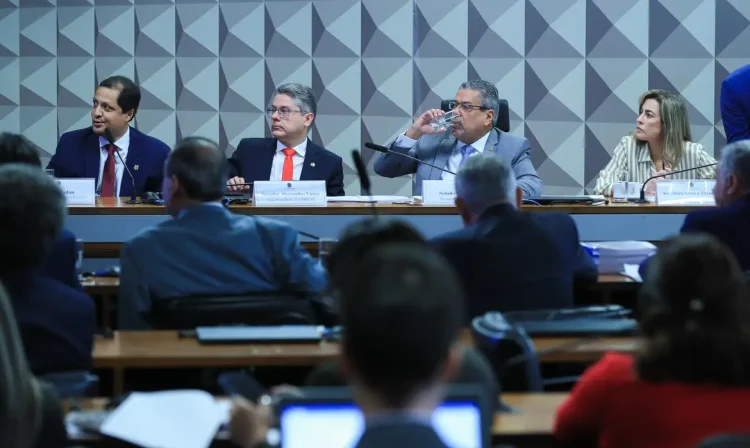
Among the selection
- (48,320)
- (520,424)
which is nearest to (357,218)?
(48,320)

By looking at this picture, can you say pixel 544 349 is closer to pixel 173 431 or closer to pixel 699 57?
pixel 173 431

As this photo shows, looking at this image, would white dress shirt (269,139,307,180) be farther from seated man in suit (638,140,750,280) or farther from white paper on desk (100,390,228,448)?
white paper on desk (100,390,228,448)

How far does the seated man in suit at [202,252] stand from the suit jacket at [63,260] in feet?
0.52

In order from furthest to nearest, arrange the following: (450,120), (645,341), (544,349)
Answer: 1. (450,120)
2. (544,349)
3. (645,341)

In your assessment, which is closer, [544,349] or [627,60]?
[544,349]

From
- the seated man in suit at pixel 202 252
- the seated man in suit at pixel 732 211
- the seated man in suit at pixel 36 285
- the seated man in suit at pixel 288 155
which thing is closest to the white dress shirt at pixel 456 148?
the seated man in suit at pixel 288 155

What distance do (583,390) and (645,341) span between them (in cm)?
17

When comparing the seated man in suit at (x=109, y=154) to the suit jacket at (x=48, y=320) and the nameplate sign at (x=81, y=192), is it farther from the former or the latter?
the suit jacket at (x=48, y=320)

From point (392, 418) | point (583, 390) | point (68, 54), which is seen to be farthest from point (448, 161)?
point (392, 418)

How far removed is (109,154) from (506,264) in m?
3.22

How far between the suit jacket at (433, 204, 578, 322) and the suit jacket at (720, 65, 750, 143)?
2843mm

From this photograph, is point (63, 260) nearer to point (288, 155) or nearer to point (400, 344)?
point (400, 344)

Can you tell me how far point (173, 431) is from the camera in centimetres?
192

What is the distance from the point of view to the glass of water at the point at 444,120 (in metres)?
5.76
